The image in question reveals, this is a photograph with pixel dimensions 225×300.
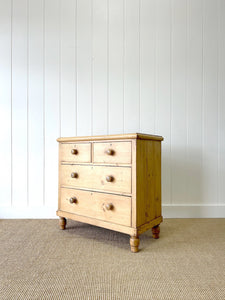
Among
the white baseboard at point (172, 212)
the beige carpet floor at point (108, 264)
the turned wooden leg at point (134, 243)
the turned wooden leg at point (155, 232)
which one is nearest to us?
the beige carpet floor at point (108, 264)

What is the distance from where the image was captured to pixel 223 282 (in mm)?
983

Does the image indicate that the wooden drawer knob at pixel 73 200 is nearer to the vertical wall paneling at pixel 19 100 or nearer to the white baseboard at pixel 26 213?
the white baseboard at pixel 26 213

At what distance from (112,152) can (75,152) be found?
35cm

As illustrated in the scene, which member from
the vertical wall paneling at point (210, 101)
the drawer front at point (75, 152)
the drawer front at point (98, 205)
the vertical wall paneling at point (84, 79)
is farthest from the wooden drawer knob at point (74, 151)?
the vertical wall paneling at point (210, 101)

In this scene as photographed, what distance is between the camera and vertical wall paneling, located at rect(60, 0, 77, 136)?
2012 mm

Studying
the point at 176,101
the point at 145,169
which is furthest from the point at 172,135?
the point at 145,169

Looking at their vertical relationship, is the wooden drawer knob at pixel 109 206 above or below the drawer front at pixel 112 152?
below

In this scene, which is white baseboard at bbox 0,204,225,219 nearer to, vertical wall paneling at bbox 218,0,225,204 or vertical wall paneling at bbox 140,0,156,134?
vertical wall paneling at bbox 218,0,225,204

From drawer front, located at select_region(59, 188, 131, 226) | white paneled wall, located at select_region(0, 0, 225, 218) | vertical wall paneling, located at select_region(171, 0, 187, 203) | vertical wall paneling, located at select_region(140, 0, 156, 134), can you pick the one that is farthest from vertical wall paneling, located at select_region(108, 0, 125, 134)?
drawer front, located at select_region(59, 188, 131, 226)

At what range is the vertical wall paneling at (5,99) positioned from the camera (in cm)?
200

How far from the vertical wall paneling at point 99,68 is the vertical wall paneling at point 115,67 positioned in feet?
0.13

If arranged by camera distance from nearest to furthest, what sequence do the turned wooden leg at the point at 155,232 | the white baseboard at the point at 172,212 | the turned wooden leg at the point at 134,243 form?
1. the turned wooden leg at the point at 134,243
2. the turned wooden leg at the point at 155,232
3. the white baseboard at the point at 172,212

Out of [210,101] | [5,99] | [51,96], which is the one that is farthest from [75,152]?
[210,101]

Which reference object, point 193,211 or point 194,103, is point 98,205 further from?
point 194,103
